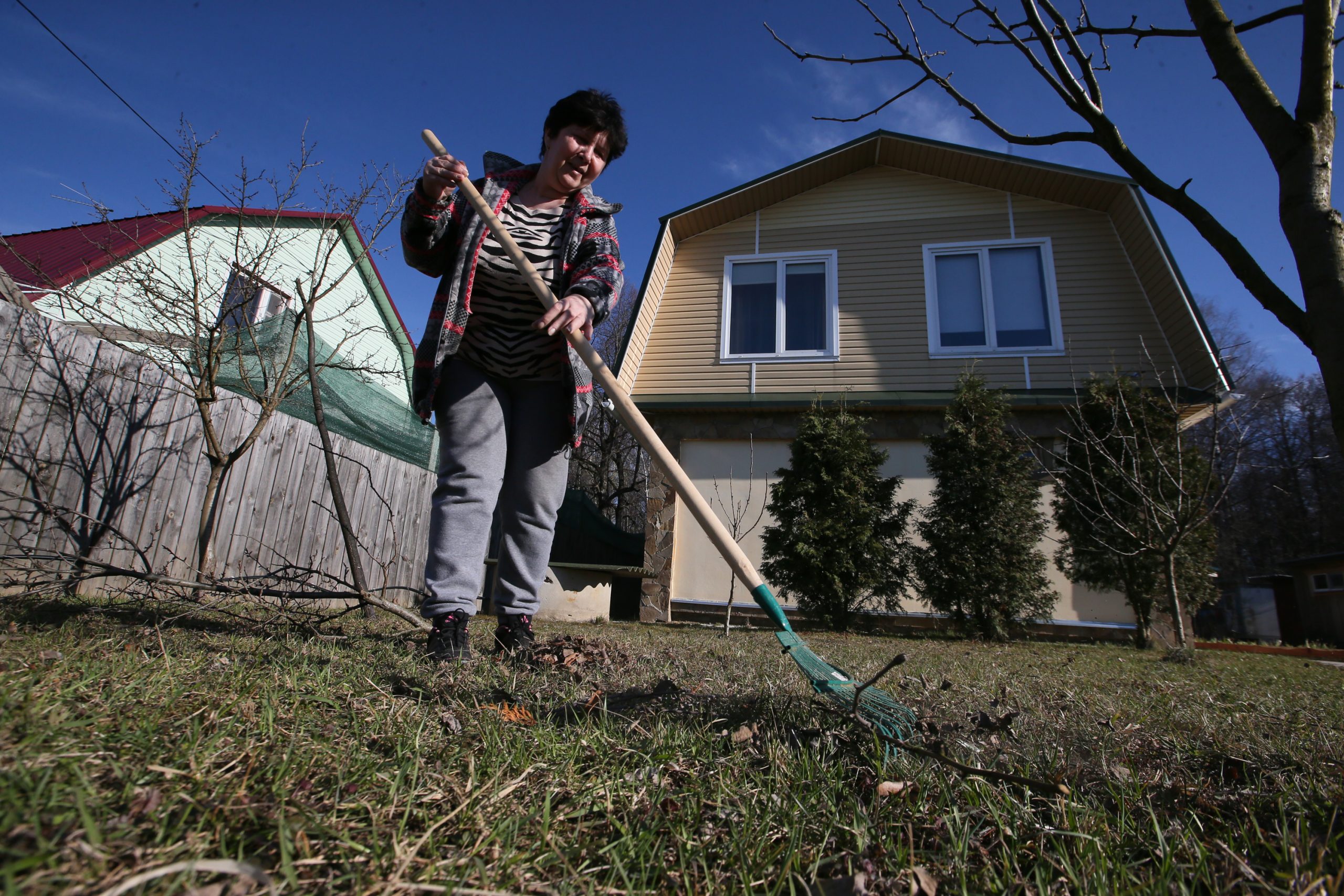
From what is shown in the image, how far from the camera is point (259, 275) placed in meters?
4.95

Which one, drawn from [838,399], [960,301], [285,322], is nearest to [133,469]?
[285,322]

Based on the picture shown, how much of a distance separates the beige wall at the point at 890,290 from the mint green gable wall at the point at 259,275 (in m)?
4.16

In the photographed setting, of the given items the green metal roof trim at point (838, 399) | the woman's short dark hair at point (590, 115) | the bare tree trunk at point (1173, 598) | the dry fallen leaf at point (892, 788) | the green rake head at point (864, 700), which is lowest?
the dry fallen leaf at point (892, 788)

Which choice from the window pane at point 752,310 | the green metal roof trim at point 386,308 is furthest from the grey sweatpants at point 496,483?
the green metal roof trim at point 386,308

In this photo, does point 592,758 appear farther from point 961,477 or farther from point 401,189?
point 961,477

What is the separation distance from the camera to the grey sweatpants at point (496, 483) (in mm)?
2395

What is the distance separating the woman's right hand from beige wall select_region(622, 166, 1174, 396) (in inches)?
283

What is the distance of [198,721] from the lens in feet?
3.67

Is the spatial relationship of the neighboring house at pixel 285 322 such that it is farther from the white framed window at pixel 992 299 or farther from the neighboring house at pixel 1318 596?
the neighboring house at pixel 1318 596

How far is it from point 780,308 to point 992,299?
9.63ft

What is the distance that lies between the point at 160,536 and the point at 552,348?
4675 millimetres

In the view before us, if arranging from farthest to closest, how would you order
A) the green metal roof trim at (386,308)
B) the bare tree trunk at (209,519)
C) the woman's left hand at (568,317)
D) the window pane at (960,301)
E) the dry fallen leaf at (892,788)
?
the green metal roof trim at (386,308)
the window pane at (960,301)
the bare tree trunk at (209,519)
the woman's left hand at (568,317)
the dry fallen leaf at (892,788)

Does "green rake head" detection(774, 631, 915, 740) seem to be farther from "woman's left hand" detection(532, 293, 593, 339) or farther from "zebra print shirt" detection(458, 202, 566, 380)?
"zebra print shirt" detection(458, 202, 566, 380)

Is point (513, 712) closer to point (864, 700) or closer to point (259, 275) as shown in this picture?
point (864, 700)
